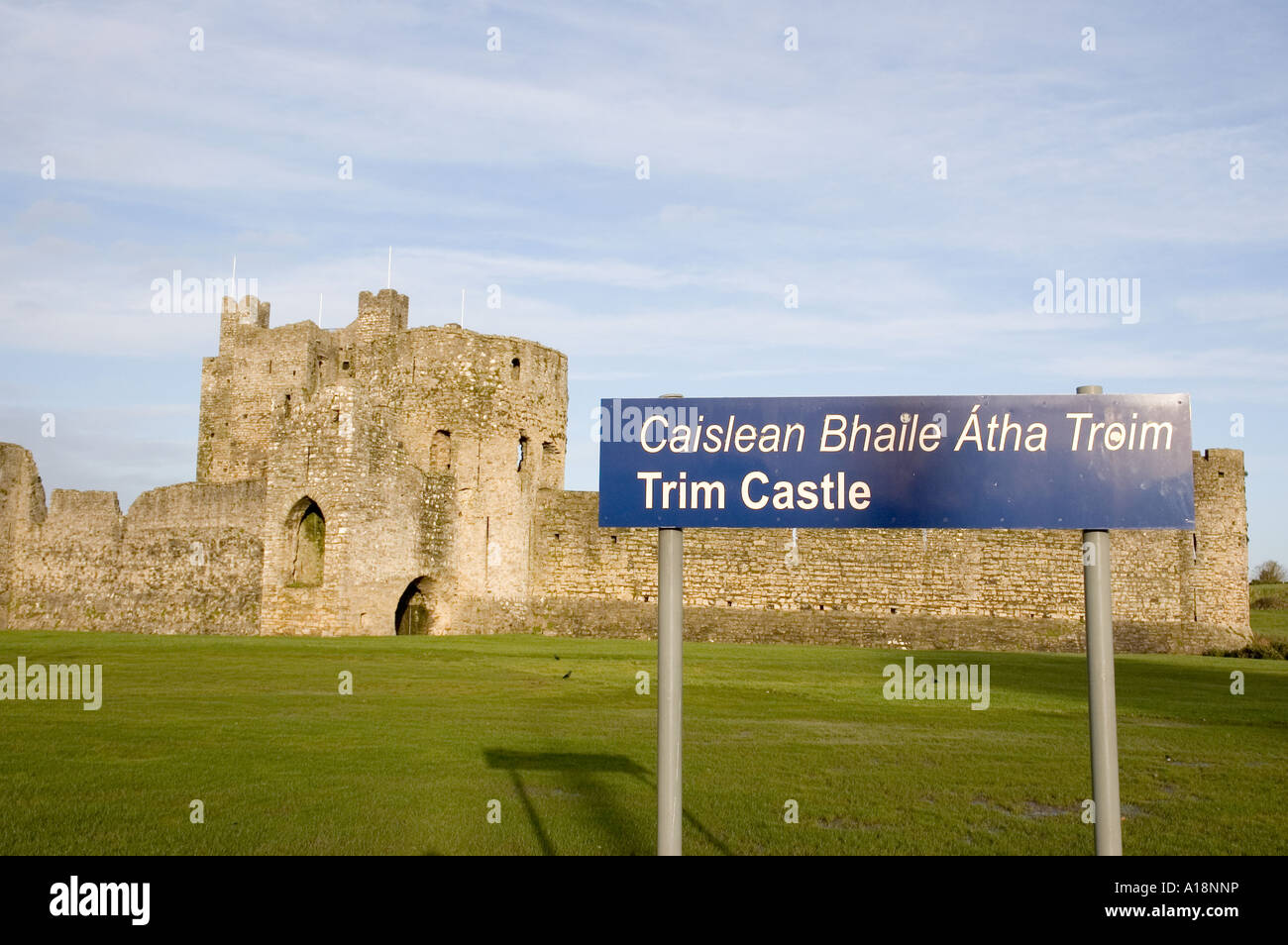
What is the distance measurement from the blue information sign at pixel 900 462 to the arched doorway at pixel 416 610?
2322 cm

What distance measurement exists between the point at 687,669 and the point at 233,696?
7.21 meters

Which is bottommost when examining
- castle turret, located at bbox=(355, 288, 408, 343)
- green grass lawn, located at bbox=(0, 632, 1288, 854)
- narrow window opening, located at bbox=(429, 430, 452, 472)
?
green grass lawn, located at bbox=(0, 632, 1288, 854)

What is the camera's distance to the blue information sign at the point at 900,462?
13.1 feet

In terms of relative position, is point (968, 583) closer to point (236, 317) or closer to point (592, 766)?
point (592, 766)

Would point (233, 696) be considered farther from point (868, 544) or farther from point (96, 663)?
point (868, 544)

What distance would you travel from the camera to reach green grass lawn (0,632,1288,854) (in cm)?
593

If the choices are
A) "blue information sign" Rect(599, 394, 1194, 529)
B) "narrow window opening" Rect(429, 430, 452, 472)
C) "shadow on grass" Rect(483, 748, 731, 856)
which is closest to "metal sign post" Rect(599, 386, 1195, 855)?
"blue information sign" Rect(599, 394, 1194, 529)

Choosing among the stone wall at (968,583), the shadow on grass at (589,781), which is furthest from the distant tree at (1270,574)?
the shadow on grass at (589,781)

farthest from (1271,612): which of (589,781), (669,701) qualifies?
(669,701)

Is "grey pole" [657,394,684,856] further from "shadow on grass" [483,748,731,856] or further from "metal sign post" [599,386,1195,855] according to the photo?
"shadow on grass" [483,748,731,856]

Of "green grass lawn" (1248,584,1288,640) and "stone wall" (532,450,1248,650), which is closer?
"stone wall" (532,450,1248,650)

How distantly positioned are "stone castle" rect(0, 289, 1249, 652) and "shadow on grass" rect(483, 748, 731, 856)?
15778mm
